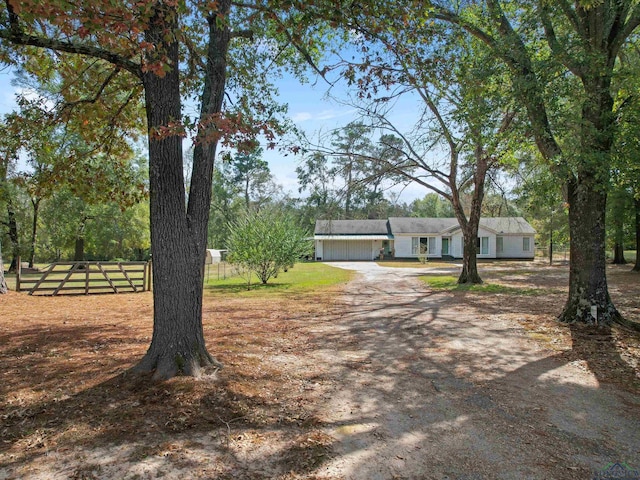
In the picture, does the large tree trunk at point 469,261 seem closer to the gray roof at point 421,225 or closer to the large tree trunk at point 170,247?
the large tree trunk at point 170,247

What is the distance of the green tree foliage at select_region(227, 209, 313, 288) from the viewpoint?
16500mm

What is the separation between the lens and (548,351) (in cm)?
616

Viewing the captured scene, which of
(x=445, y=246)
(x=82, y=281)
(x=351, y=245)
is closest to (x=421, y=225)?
(x=445, y=246)

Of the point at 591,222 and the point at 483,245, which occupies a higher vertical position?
the point at 591,222

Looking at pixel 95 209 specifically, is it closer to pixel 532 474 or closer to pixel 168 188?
pixel 168 188

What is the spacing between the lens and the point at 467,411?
3.89 meters

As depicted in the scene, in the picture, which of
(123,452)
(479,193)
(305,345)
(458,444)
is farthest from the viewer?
(479,193)

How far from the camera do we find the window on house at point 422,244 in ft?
121

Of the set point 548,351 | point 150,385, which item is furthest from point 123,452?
point 548,351

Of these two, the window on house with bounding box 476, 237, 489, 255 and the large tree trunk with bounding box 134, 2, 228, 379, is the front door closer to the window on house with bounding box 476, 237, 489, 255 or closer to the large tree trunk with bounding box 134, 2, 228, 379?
the window on house with bounding box 476, 237, 489, 255

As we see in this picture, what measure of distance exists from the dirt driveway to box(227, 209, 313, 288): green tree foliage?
969cm

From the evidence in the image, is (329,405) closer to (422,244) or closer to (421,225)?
(422,244)

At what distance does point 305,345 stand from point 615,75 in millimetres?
7213

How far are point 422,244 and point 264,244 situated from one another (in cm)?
2358
